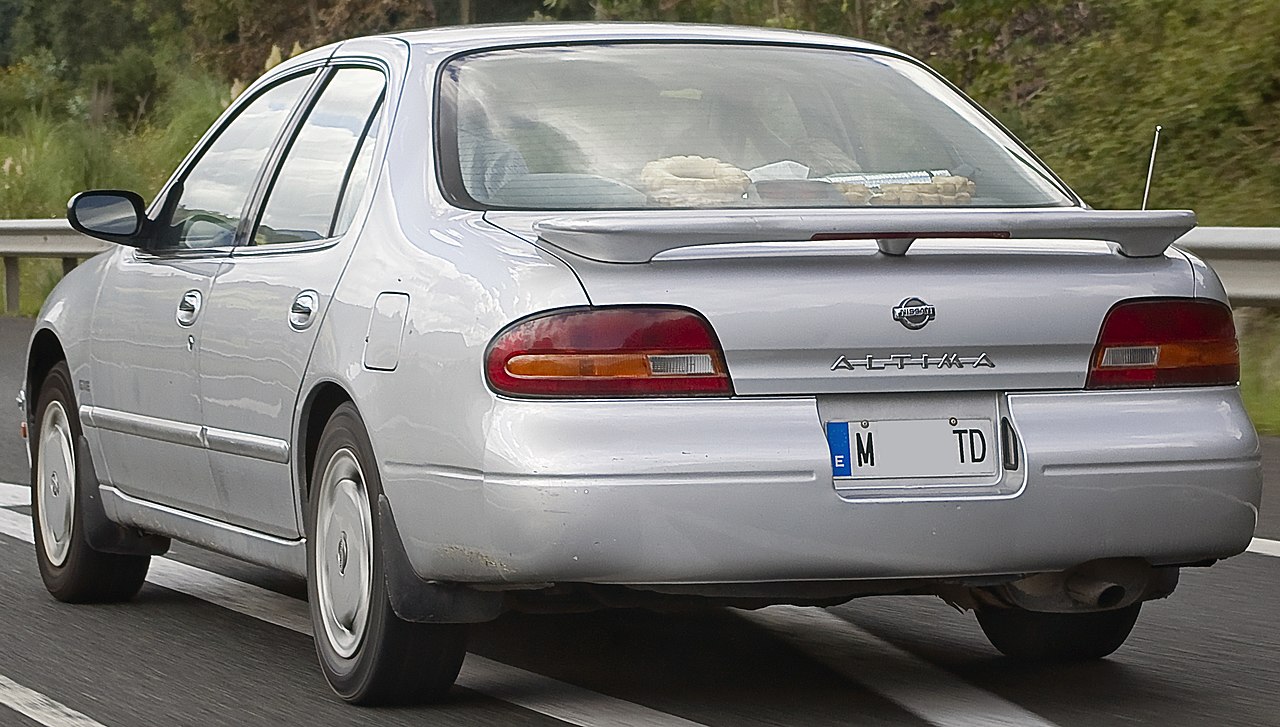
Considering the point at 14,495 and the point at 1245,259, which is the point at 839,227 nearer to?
the point at 14,495

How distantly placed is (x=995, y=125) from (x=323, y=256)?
165cm

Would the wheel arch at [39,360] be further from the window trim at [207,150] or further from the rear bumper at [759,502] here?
the rear bumper at [759,502]

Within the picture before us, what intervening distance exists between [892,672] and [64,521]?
2625 millimetres

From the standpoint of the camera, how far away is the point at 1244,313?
11961 millimetres

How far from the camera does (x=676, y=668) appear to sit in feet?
18.0

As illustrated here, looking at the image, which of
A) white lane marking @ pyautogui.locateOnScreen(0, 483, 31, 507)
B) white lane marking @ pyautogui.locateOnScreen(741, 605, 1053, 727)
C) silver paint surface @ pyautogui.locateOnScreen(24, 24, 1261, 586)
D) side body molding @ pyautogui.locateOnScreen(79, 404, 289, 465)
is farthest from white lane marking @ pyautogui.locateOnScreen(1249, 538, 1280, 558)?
white lane marking @ pyautogui.locateOnScreen(0, 483, 31, 507)

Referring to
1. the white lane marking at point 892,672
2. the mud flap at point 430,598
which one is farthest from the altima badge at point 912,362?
the mud flap at point 430,598

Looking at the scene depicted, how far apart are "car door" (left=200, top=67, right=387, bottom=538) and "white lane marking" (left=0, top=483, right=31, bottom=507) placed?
Result: 312cm

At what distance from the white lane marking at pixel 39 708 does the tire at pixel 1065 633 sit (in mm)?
2101

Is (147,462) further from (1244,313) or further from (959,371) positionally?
(1244,313)

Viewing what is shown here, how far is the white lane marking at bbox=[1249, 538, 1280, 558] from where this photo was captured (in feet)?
23.5

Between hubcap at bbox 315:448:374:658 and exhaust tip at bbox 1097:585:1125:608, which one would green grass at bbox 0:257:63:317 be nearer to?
hubcap at bbox 315:448:374:658

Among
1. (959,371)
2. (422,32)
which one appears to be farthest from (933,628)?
(422,32)

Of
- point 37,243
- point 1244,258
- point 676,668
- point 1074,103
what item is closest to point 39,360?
point 676,668
